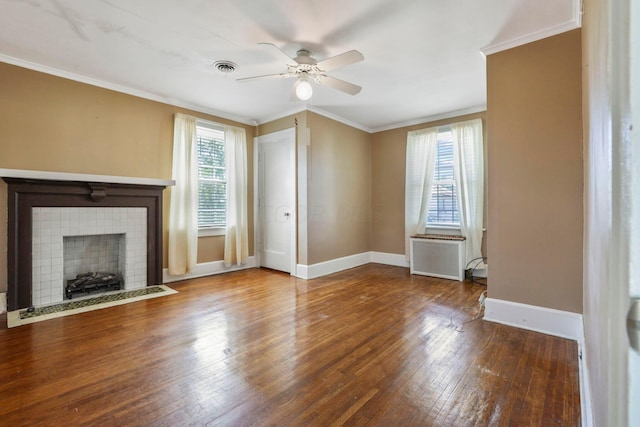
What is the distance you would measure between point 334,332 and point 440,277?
2.59 metres

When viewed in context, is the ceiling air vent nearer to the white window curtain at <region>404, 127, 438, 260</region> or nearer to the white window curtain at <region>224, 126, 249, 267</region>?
the white window curtain at <region>224, 126, 249, 267</region>

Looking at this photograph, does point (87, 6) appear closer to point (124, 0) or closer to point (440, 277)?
point (124, 0)

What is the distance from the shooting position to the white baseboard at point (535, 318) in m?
2.32

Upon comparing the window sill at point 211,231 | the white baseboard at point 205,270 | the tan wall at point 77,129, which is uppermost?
the tan wall at point 77,129

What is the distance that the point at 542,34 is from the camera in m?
2.45

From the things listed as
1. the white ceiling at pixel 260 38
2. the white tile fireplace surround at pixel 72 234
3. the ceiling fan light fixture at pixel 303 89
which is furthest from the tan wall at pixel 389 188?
the white tile fireplace surround at pixel 72 234

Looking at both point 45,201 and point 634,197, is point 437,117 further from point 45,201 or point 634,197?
point 45,201

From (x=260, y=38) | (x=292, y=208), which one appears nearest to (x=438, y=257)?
(x=292, y=208)

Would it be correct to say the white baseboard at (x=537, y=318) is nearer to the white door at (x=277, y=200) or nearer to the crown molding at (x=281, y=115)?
the white door at (x=277, y=200)

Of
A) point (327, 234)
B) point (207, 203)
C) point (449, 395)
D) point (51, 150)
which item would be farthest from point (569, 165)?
point (51, 150)

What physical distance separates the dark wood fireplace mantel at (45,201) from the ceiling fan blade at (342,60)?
2526 millimetres

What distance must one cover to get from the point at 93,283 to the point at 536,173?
4.81 m

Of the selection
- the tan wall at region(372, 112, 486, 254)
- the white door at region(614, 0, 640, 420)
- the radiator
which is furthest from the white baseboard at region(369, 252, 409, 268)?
the white door at region(614, 0, 640, 420)

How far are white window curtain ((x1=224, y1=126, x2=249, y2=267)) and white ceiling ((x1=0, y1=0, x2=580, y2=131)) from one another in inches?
38.8
